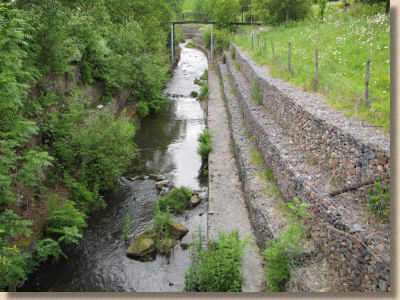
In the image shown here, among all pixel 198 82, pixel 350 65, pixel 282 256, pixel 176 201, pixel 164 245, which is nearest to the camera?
pixel 282 256

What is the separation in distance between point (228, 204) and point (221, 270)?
11.0 ft

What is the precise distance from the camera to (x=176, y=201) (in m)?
10.8

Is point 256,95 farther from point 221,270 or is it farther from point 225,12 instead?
point 225,12

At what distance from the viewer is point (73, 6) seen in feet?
38.7

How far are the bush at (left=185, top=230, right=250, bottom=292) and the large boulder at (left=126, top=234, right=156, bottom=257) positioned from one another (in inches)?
70.3

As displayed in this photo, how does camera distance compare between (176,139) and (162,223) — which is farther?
(176,139)

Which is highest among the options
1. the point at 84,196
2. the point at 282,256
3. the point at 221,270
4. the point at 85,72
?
the point at 85,72

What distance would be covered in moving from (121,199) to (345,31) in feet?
40.7

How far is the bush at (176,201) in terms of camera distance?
1065cm

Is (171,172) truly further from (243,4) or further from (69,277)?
(243,4)

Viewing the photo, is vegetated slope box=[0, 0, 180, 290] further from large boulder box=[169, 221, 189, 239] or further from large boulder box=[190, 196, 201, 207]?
large boulder box=[190, 196, 201, 207]

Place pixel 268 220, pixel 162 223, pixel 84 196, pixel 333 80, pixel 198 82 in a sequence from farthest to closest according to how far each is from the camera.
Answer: pixel 198 82, pixel 84 196, pixel 333 80, pixel 162 223, pixel 268 220

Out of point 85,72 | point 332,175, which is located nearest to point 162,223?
point 332,175

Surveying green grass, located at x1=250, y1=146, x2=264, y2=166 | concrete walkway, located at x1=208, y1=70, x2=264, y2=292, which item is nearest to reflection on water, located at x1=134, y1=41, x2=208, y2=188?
concrete walkway, located at x1=208, y1=70, x2=264, y2=292
